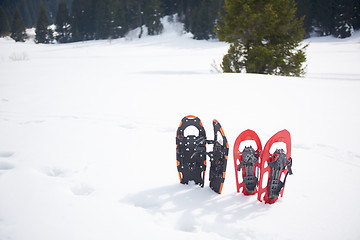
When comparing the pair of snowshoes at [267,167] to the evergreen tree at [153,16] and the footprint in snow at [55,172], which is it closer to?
the footprint in snow at [55,172]

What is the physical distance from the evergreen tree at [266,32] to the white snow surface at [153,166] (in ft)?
12.1

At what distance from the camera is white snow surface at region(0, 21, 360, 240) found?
2434 mm

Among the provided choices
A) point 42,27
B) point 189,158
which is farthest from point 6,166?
point 42,27

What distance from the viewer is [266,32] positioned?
36.4 ft

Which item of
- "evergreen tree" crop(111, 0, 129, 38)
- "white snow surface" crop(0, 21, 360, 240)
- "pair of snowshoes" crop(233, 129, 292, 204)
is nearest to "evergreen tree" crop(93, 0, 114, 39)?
"evergreen tree" crop(111, 0, 129, 38)

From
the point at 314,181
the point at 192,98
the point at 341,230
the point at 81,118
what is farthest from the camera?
the point at 192,98

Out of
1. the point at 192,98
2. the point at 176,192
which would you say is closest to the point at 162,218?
the point at 176,192

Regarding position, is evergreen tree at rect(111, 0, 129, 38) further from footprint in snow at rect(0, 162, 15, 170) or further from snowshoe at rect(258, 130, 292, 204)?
snowshoe at rect(258, 130, 292, 204)

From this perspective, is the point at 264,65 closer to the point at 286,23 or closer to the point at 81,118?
the point at 286,23

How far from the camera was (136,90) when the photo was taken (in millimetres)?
8109

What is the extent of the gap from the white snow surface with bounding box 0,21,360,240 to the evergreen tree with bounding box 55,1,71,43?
51374 mm

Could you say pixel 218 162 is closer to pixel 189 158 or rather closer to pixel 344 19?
pixel 189 158

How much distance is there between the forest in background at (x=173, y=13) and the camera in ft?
103

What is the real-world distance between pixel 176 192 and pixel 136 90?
5.61 metres
